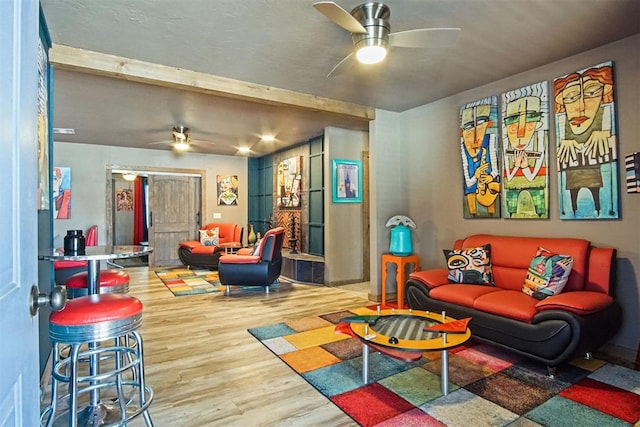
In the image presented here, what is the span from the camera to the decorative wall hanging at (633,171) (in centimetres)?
275

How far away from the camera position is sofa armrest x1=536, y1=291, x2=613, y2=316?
2.51 meters

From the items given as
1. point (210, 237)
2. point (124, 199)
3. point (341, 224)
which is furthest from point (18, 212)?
point (124, 199)

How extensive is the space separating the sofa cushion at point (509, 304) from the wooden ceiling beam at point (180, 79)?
9.06ft

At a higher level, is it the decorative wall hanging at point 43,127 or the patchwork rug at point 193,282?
the decorative wall hanging at point 43,127

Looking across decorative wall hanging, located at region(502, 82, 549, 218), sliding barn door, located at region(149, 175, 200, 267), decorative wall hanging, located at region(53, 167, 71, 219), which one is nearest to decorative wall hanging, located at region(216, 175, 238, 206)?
sliding barn door, located at region(149, 175, 200, 267)

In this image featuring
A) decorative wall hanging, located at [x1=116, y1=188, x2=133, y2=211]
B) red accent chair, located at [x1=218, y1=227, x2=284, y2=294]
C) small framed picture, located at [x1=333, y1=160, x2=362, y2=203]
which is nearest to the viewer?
red accent chair, located at [x1=218, y1=227, x2=284, y2=294]

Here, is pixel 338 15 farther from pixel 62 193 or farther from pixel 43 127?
pixel 62 193

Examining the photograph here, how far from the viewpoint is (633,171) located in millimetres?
2814

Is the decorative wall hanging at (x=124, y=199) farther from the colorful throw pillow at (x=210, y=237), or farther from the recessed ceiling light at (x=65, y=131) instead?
the recessed ceiling light at (x=65, y=131)

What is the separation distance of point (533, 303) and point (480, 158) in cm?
180

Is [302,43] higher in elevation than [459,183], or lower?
higher

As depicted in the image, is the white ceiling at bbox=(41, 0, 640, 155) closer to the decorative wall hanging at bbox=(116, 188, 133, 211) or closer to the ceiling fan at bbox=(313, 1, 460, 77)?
the ceiling fan at bbox=(313, 1, 460, 77)

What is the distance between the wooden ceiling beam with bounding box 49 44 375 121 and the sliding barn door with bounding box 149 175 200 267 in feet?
16.9

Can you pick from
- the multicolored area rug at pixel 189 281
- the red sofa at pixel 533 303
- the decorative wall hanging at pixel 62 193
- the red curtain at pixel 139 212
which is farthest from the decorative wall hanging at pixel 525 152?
the red curtain at pixel 139 212
